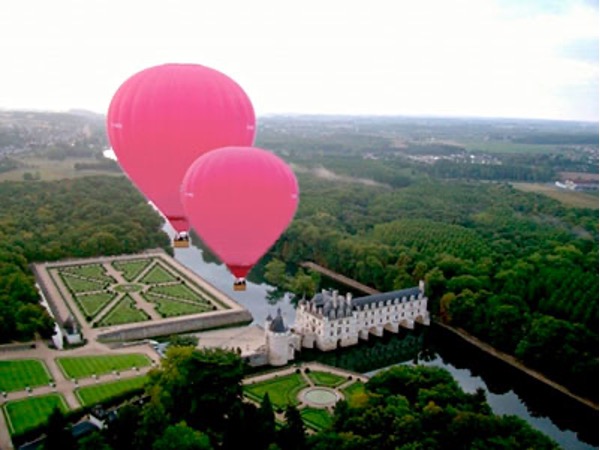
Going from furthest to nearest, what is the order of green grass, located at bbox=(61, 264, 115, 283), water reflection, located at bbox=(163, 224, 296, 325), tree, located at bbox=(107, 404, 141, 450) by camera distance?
green grass, located at bbox=(61, 264, 115, 283)
water reflection, located at bbox=(163, 224, 296, 325)
tree, located at bbox=(107, 404, 141, 450)

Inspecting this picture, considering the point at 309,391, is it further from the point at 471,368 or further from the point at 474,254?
the point at 474,254

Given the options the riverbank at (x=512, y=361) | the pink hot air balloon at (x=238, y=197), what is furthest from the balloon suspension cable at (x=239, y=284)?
the riverbank at (x=512, y=361)

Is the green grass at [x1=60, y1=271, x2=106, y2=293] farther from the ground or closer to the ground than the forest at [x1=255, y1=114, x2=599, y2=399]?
closer to the ground

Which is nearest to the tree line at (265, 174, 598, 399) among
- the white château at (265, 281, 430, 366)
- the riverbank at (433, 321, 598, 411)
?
the riverbank at (433, 321, 598, 411)

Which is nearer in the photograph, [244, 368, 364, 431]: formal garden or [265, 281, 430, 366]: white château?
[244, 368, 364, 431]: formal garden

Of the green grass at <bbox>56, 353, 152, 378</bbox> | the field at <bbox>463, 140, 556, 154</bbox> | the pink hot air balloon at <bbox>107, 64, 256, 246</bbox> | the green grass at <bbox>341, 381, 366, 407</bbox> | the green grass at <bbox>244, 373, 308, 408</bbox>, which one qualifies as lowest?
the field at <bbox>463, 140, 556, 154</bbox>

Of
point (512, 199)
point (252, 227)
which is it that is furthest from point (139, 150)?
point (512, 199)

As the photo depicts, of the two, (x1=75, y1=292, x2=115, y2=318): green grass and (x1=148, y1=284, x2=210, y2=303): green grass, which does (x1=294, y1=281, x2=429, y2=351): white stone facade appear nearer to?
(x1=148, y1=284, x2=210, y2=303): green grass
